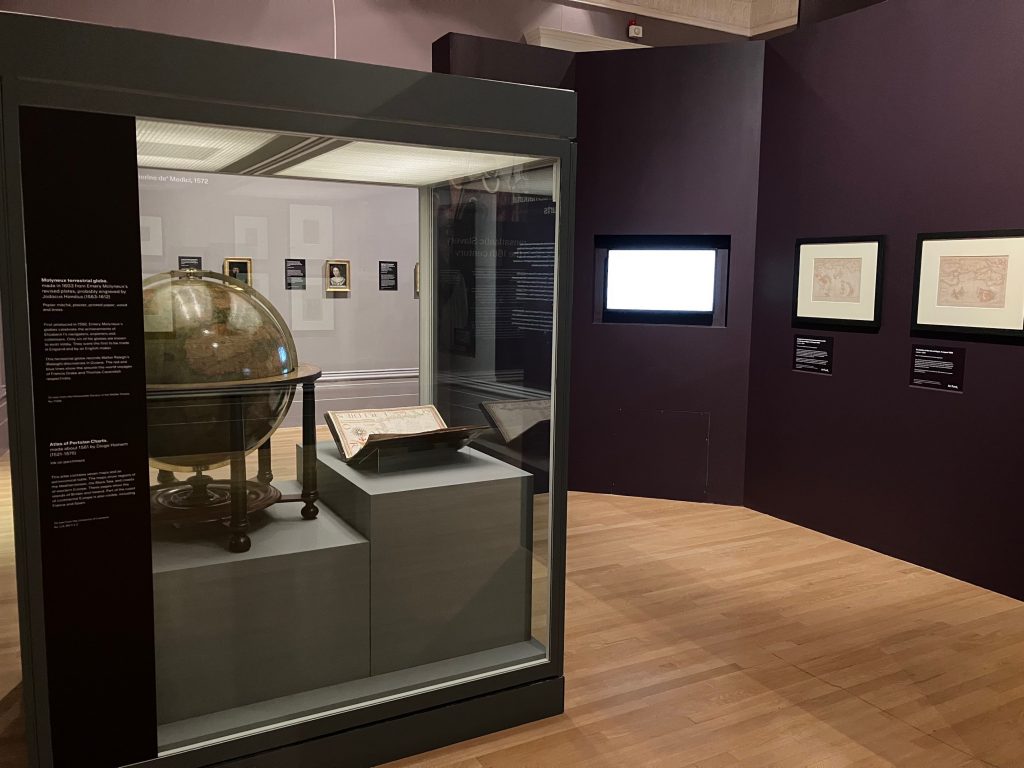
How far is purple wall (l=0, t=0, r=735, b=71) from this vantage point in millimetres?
7371

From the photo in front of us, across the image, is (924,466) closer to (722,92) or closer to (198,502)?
(722,92)

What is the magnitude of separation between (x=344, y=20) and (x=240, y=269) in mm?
6370

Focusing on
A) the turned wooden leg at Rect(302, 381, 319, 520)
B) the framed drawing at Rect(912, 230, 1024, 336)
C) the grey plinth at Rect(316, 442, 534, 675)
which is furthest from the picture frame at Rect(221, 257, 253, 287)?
the framed drawing at Rect(912, 230, 1024, 336)

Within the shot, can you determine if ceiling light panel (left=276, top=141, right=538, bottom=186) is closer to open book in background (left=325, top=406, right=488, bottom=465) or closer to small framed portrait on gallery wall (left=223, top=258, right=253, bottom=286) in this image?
small framed portrait on gallery wall (left=223, top=258, right=253, bottom=286)

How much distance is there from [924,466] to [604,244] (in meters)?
2.85

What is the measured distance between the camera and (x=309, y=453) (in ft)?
10.2

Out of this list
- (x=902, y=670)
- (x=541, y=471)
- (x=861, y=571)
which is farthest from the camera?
(x=861, y=571)

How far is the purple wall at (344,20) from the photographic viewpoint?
290 inches

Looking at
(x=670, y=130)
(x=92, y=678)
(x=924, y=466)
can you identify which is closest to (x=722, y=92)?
(x=670, y=130)

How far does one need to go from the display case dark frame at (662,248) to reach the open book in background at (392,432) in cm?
351

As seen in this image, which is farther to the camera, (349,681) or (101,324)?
(349,681)

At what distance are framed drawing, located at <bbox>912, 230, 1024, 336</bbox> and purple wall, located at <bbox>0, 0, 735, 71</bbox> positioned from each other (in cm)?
428

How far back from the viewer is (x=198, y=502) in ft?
9.32
